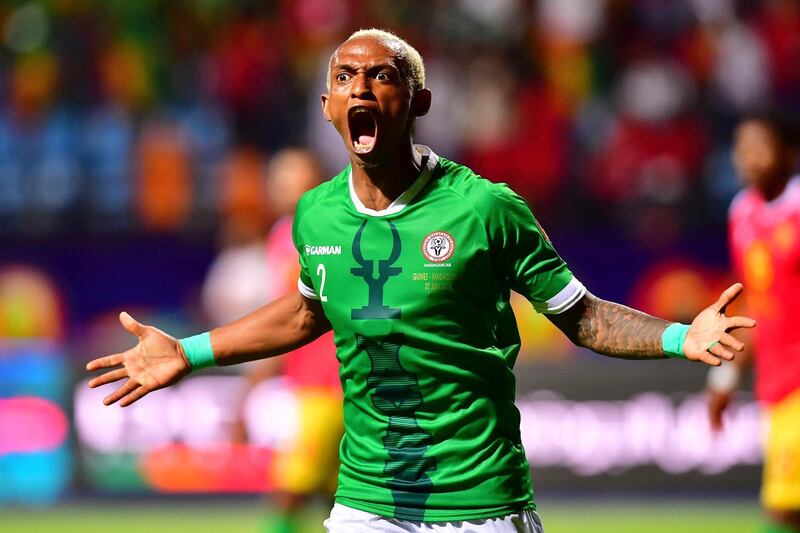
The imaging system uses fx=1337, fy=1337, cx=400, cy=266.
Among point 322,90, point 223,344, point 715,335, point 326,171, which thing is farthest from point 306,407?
point 322,90

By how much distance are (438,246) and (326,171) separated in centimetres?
909

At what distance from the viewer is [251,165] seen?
13250 mm

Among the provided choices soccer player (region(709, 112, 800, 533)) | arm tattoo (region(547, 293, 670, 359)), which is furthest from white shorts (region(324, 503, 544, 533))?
soccer player (region(709, 112, 800, 533))

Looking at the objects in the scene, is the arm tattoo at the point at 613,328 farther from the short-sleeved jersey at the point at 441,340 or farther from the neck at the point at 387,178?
the neck at the point at 387,178

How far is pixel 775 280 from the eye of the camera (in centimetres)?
637

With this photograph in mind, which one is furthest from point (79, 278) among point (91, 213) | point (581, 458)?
point (581, 458)

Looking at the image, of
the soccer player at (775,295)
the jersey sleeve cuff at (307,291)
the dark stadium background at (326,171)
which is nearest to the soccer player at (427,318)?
the jersey sleeve cuff at (307,291)

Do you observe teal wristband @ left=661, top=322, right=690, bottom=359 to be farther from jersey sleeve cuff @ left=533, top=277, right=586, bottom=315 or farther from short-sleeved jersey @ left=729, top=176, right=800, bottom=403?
short-sleeved jersey @ left=729, top=176, right=800, bottom=403

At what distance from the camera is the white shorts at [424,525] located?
3.86 m

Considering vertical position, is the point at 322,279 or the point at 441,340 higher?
the point at 322,279

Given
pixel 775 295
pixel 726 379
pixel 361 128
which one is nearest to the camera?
pixel 361 128

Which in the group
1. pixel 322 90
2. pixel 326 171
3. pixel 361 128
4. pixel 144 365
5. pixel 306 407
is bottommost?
pixel 306 407

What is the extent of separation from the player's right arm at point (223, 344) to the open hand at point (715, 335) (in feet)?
4.10

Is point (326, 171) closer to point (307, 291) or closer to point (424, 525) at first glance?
point (307, 291)
